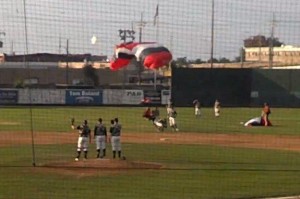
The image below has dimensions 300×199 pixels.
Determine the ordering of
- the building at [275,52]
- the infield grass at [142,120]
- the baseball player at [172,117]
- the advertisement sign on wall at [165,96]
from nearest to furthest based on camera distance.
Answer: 1. the building at [275,52]
2. the baseball player at [172,117]
3. the infield grass at [142,120]
4. the advertisement sign on wall at [165,96]

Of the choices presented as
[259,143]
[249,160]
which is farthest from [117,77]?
[249,160]

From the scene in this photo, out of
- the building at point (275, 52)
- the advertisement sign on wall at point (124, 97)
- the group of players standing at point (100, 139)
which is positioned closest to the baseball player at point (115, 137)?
the group of players standing at point (100, 139)

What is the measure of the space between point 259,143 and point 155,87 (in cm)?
3333

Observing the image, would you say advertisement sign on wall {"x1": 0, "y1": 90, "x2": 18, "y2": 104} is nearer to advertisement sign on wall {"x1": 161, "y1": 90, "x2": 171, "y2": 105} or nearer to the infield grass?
the infield grass

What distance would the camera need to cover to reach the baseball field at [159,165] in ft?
48.3

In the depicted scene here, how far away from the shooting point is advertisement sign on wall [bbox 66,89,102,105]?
187ft

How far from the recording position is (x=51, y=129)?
3447 cm

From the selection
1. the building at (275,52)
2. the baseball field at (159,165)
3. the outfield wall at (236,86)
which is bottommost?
the baseball field at (159,165)

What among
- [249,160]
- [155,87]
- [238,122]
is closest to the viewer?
[249,160]

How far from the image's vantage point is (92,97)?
188 ft

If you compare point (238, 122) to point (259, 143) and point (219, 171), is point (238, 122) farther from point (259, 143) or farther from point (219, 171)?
point (219, 171)

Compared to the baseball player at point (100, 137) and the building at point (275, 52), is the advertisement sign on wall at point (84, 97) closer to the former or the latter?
the building at point (275, 52)

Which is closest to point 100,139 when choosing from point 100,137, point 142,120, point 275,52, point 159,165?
point 100,137

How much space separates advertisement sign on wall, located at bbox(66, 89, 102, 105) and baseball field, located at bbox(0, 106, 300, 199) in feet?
68.2
